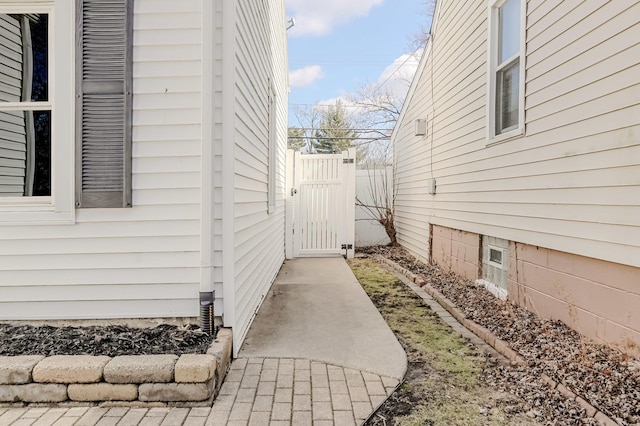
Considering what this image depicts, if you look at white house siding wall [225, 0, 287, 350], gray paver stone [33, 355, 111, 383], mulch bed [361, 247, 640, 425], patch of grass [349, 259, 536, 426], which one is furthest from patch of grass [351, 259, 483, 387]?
gray paver stone [33, 355, 111, 383]

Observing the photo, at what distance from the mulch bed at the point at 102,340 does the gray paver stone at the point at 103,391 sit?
0.24 m

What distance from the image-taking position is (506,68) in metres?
4.09

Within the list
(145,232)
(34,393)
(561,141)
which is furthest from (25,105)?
(561,141)

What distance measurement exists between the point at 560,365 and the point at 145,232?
2963 mm

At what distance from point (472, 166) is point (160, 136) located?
3616mm

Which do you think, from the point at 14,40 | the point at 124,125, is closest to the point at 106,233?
the point at 124,125

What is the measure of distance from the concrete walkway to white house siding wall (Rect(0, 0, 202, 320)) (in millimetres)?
710

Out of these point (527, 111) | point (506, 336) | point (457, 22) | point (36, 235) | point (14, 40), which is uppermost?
point (457, 22)

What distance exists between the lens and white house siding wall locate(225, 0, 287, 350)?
2918 mm

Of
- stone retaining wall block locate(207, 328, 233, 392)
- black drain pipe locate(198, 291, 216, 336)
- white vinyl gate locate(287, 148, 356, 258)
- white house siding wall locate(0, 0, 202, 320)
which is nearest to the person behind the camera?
stone retaining wall block locate(207, 328, 233, 392)

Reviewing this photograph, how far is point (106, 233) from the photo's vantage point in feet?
9.16

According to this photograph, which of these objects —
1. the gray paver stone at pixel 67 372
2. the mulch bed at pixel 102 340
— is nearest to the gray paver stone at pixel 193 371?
the mulch bed at pixel 102 340

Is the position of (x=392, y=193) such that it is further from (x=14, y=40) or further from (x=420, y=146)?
(x=14, y=40)

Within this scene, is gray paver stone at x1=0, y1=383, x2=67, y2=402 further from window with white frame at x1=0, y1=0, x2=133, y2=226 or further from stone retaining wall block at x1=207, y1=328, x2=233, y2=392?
window with white frame at x1=0, y1=0, x2=133, y2=226
